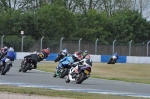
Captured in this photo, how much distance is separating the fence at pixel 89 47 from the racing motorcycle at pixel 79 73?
88.0ft

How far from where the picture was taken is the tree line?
61.5 metres

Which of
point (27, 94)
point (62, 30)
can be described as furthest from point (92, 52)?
point (27, 94)

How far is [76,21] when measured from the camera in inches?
2628

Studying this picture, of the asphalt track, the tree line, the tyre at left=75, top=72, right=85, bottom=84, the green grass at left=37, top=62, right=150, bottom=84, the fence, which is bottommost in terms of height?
the green grass at left=37, top=62, right=150, bottom=84

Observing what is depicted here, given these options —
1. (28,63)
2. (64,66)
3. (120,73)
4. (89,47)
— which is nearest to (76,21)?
(89,47)

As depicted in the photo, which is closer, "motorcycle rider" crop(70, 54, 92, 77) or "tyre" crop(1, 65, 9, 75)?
"motorcycle rider" crop(70, 54, 92, 77)

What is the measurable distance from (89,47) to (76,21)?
14.8 meters

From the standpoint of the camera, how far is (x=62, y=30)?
6350 cm

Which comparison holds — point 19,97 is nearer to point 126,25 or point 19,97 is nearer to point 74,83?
point 74,83

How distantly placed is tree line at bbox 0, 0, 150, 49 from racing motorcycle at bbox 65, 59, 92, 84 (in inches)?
1076

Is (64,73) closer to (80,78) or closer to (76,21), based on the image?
(80,78)

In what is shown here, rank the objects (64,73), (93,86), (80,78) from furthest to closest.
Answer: (64,73) < (80,78) < (93,86)

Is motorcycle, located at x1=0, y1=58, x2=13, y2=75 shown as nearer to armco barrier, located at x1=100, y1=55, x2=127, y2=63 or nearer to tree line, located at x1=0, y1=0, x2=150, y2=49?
tree line, located at x1=0, y1=0, x2=150, y2=49

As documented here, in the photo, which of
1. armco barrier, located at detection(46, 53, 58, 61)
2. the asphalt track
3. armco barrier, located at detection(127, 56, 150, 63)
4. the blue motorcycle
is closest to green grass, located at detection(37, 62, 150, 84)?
the asphalt track
